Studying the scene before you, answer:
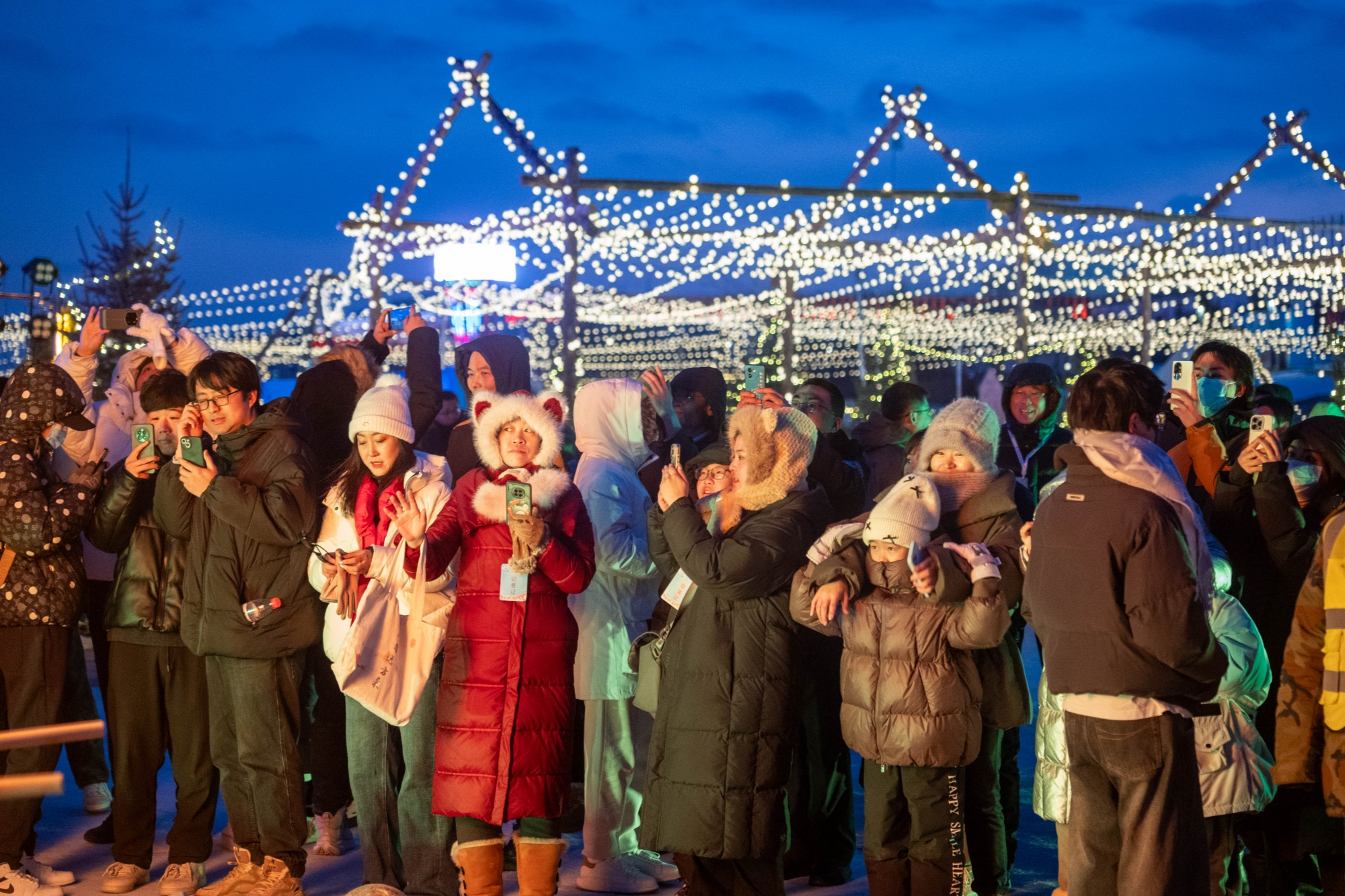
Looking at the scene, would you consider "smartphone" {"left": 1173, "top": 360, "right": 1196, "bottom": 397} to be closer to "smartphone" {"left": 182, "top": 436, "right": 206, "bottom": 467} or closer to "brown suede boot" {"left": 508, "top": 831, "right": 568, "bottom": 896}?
"brown suede boot" {"left": 508, "top": 831, "right": 568, "bottom": 896}

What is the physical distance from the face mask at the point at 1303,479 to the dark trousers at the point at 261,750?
3579 mm

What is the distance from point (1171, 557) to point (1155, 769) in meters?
0.59

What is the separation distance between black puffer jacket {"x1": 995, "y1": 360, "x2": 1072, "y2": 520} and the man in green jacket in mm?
3227

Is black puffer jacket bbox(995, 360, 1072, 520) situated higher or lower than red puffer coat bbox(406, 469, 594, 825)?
higher

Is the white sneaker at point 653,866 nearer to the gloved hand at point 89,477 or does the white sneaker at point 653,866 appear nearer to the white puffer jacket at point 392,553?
the white puffer jacket at point 392,553

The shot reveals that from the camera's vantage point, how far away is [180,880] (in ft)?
16.1

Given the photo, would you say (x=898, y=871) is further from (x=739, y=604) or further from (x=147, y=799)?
(x=147, y=799)

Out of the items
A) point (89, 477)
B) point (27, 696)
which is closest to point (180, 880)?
point (27, 696)

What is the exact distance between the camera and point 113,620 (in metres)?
4.99

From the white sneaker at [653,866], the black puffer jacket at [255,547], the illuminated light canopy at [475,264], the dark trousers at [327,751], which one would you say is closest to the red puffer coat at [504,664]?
the black puffer jacket at [255,547]

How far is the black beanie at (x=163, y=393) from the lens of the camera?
5.09 m

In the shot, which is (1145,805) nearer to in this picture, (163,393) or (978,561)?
(978,561)

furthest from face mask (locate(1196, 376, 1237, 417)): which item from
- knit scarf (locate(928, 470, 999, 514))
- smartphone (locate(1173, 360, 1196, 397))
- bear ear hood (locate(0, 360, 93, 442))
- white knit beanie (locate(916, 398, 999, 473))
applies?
bear ear hood (locate(0, 360, 93, 442))

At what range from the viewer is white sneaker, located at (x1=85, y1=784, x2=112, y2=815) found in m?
6.08
